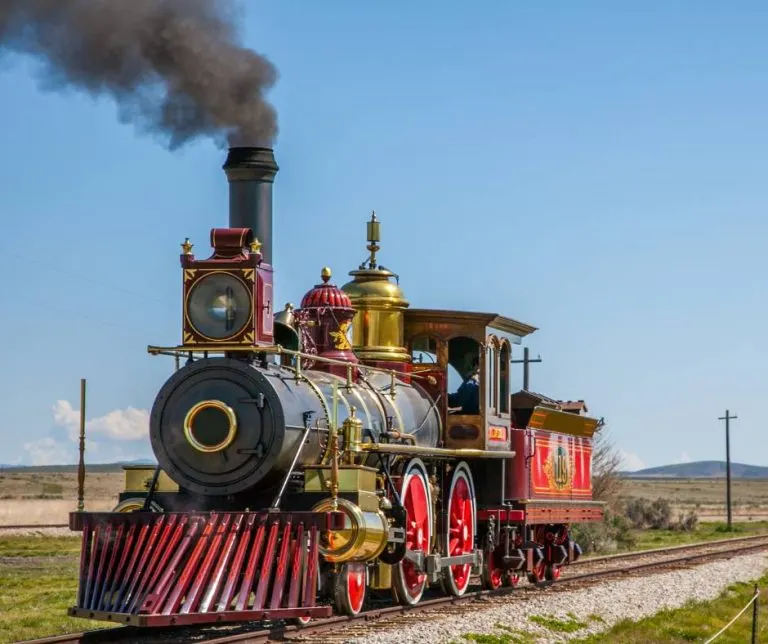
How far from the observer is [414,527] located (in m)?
16.3

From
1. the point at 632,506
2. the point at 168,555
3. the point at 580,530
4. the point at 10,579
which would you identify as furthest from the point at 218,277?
the point at 632,506

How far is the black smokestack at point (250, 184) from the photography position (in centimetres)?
1886

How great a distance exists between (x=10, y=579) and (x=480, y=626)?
34.6ft

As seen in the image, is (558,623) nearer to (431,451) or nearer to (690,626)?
(690,626)

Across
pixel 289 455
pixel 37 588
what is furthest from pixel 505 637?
pixel 37 588

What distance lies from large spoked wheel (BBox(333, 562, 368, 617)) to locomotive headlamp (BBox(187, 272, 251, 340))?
8.71 ft

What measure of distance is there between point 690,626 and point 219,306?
685 centimetres

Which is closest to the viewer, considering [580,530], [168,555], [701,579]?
[168,555]

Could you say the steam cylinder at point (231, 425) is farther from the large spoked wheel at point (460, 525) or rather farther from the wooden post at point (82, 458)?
the large spoked wheel at point (460, 525)

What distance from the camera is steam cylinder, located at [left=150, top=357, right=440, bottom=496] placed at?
13844mm

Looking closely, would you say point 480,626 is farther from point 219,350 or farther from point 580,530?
point 580,530

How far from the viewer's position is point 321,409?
48.7 feet

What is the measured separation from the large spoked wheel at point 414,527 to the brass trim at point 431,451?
170 millimetres

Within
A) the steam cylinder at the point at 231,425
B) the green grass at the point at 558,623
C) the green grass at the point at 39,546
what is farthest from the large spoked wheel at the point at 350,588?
the green grass at the point at 39,546
